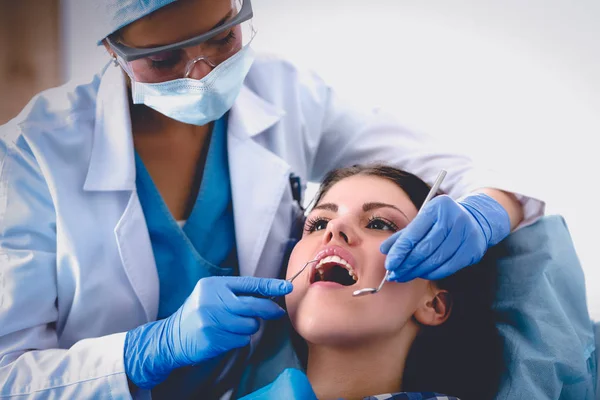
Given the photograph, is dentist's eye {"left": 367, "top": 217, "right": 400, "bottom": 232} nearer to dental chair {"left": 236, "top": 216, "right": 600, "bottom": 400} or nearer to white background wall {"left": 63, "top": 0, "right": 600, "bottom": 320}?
dental chair {"left": 236, "top": 216, "right": 600, "bottom": 400}

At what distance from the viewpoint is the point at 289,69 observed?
5.74 feet

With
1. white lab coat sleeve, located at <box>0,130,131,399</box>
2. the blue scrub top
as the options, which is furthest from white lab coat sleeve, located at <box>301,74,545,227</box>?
white lab coat sleeve, located at <box>0,130,131,399</box>

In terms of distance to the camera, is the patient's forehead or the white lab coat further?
the patient's forehead

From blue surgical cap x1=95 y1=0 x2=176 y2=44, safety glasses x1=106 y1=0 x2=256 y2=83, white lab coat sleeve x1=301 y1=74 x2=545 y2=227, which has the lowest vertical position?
white lab coat sleeve x1=301 y1=74 x2=545 y2=227

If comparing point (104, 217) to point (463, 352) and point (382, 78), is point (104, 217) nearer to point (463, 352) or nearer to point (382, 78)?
point (463, 352)

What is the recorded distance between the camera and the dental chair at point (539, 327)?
4.37 feet

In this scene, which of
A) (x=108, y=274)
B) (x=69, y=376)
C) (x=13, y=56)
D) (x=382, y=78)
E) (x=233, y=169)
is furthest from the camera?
(x=382, y=78)

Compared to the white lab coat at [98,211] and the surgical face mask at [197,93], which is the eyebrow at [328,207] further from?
the surgical face mask at [197,93]

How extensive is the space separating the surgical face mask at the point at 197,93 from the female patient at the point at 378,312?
1.14 feet

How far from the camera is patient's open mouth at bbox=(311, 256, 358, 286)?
49.2 inches

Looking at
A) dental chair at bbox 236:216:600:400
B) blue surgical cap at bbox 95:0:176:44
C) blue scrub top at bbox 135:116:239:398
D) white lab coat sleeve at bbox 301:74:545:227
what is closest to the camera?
blue surgical cap at bbox 95:0:176:44

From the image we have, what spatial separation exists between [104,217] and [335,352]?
2.03 feet

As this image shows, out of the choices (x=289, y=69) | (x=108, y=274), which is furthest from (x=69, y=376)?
(x=289, y=69)

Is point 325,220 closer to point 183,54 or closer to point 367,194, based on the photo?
point 367,194
